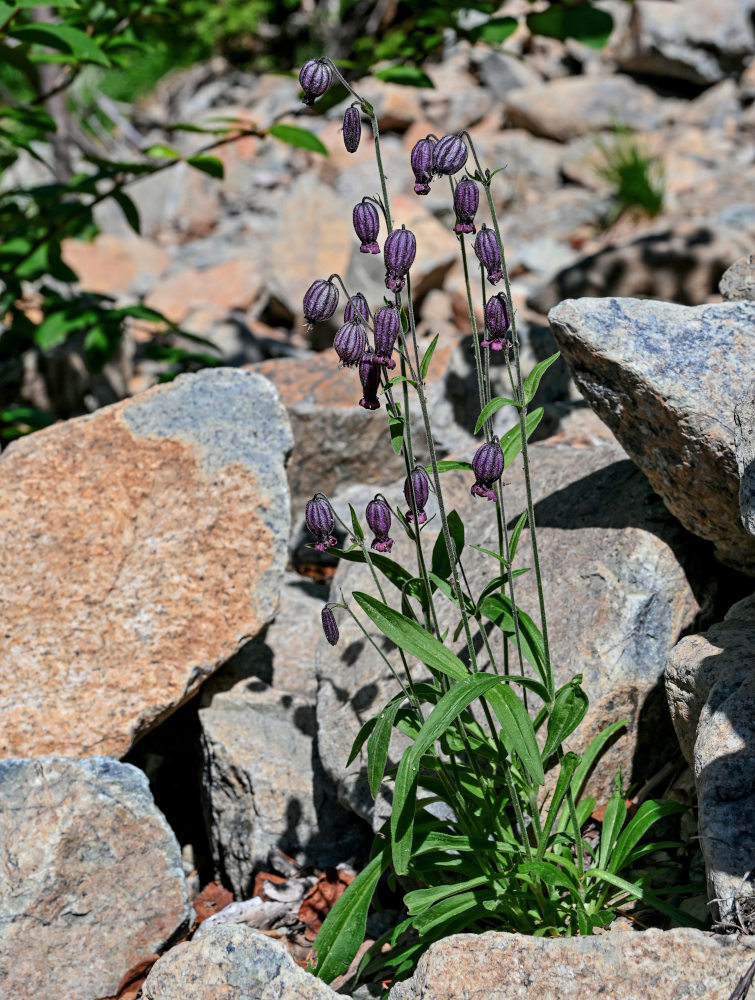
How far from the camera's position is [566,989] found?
2.42 metres

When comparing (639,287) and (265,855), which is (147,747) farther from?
(639,287)

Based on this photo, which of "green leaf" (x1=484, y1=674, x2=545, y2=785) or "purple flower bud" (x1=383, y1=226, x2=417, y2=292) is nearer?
"purple flower bud" (x1=383, y1=226, x2=417, y2=292)

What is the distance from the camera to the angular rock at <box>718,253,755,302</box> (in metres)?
3.58

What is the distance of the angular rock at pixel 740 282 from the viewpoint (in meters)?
3.58

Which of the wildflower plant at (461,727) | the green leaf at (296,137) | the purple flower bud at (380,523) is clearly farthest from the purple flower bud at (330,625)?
the green leaf at (296,137)

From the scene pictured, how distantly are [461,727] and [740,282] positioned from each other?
1.86m

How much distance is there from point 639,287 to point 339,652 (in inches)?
150

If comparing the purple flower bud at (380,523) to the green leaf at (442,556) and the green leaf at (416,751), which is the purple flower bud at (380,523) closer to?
the green leaf at (416,751)

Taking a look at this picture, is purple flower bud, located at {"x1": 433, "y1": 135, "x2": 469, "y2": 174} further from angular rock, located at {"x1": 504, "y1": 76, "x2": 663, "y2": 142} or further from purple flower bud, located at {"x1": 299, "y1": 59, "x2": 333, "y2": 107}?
angular rock, located at {"x1": 504, "y1": 76, "x2": 663, "y2": 142}

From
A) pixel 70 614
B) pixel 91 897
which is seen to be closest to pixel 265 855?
pixel 91 897

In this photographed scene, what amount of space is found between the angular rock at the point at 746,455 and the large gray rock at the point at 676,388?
227 millimetres

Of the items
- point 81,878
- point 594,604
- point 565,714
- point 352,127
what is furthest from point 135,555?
point 352,127

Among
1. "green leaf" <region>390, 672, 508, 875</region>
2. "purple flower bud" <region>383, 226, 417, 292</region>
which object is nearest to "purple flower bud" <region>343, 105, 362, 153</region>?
"purple flower bud" <region>383, 226, 417, 292</region>

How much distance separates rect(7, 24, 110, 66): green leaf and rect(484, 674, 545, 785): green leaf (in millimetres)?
2900
